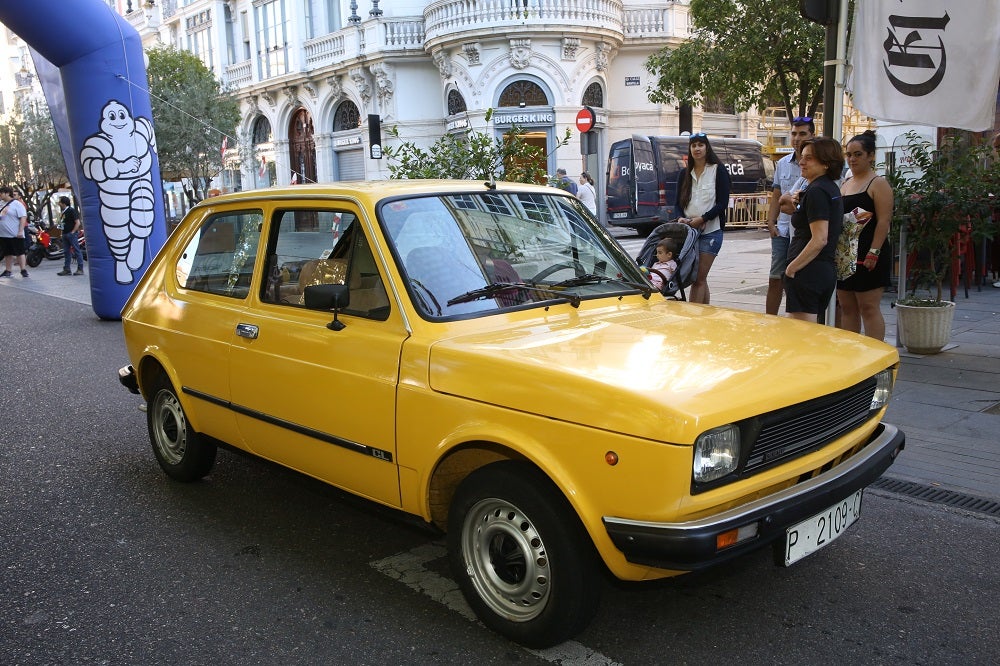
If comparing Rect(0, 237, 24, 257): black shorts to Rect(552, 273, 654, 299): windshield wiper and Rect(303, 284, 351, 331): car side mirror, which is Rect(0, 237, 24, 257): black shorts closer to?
Rect(303, 284, 351, 331): car side mirror

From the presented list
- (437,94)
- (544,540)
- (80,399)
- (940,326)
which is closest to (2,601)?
(544,540)

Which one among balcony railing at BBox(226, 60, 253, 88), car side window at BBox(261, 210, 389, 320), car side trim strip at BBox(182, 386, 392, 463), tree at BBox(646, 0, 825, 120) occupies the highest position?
balcony railing at BBox(226, 60, 253, 88)

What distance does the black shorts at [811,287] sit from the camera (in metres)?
5.77

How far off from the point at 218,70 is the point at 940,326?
3885 centimetres

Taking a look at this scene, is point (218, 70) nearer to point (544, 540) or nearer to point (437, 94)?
point (437, 94)

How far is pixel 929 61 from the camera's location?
6305 millimetres

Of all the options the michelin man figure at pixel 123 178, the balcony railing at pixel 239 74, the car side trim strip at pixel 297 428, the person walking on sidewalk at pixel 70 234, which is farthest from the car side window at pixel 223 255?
the balcony railing at pixel 239 74

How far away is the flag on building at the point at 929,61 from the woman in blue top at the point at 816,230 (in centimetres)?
113

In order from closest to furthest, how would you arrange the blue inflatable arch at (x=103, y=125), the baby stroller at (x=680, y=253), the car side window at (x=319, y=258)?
1. the car side window at (x=319, y=258)
2. the baby stroller at (x=680, y=253)
3. the blue inflatable arch at (x=103, y=125)

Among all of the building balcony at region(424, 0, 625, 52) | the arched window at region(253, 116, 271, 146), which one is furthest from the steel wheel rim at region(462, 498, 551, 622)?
the arched window at region(253, 116, 271, 146)

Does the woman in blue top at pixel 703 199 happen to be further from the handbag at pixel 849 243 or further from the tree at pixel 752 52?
the tree at pixel 752 52

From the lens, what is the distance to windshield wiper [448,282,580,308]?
11.4ft

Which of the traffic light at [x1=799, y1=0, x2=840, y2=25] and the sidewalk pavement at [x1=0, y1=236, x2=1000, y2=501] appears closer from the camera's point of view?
the sidewalk pavement at [x1=0, y1=236, x2=1000, y2=501]

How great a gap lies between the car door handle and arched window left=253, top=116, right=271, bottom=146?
3731cm
